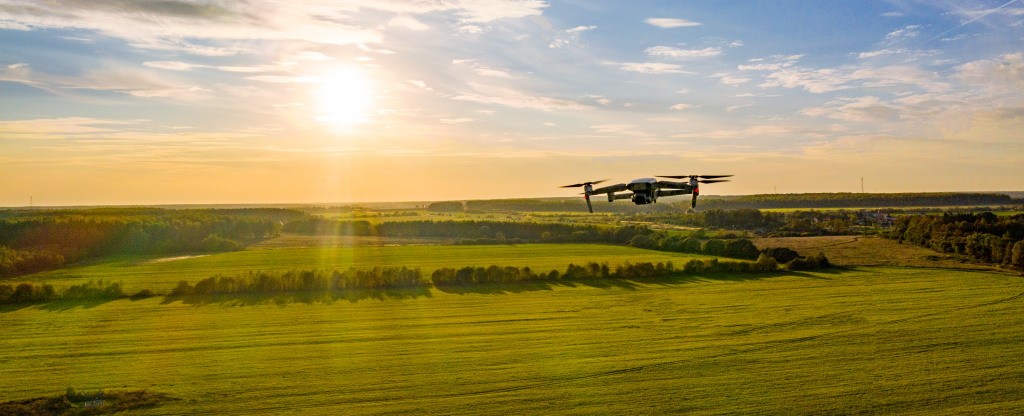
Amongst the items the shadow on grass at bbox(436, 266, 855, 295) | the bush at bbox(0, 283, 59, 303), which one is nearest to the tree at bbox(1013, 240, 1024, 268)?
the shadow on grass at bbox(436, 266, 855, 295)

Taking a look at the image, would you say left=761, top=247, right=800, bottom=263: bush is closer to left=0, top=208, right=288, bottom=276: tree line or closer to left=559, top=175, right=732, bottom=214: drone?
left=559, top=175, right=732, bottom=214: drone

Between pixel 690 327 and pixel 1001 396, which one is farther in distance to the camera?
pixel 690 327

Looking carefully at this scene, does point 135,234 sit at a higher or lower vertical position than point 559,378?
higher

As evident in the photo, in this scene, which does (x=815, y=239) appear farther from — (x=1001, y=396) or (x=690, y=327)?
(x=1001, y=396)

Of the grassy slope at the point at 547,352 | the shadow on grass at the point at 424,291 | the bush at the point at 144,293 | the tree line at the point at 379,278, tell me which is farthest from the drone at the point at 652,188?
the bush at the point at 144,293

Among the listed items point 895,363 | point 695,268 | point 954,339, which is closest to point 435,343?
point 895,363

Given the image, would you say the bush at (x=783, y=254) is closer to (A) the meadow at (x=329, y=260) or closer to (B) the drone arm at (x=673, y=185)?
(A) the meadow at (x=329, y=260)

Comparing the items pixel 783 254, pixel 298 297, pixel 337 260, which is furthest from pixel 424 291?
pixel 783 254
